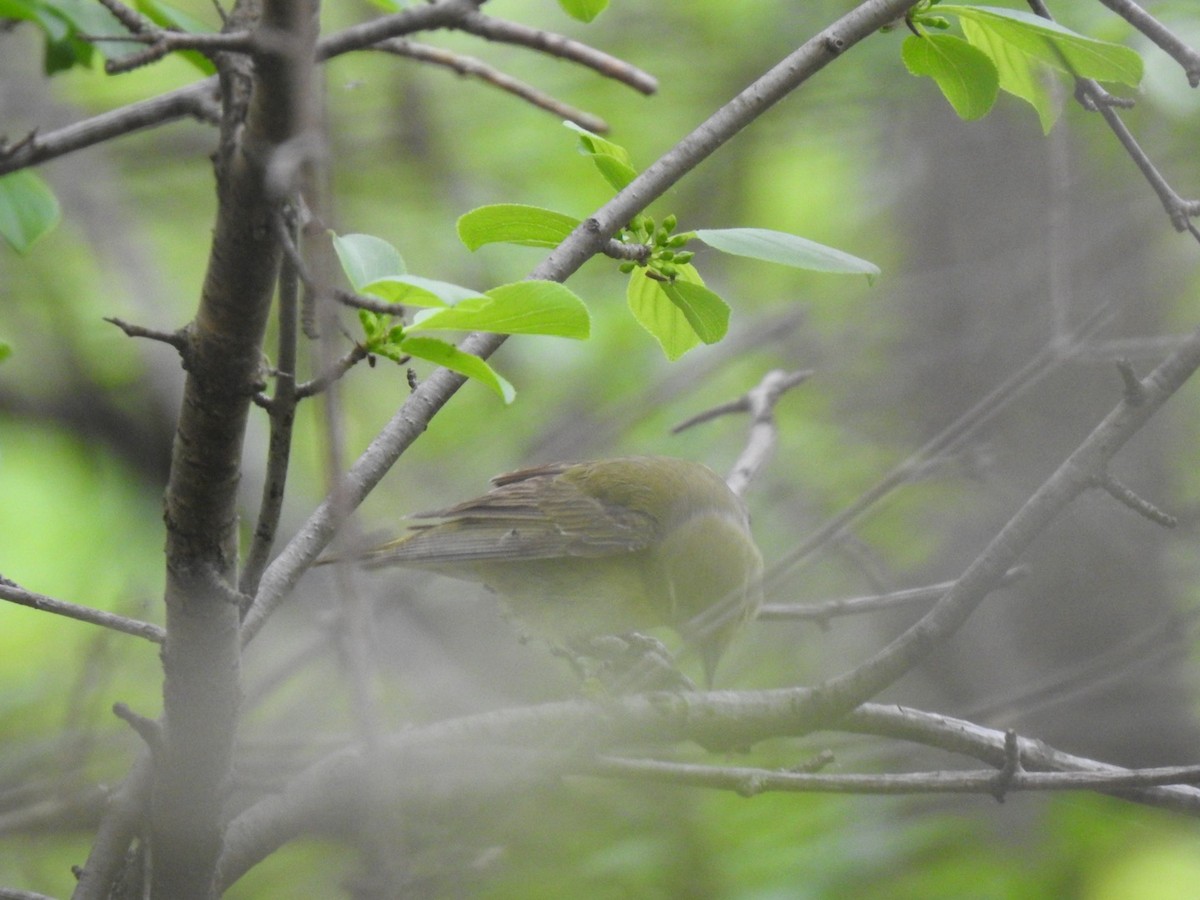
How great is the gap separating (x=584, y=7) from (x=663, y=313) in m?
0.63

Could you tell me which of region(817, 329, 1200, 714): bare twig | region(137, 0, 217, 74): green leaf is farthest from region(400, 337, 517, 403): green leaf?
region(817, 329, 1200, 714): bare twig

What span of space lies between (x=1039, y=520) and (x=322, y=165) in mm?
1568

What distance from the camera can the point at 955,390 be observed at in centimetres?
695

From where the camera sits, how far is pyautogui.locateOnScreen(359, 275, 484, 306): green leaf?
1492 mm

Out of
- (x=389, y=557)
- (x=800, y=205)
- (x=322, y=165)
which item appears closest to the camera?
(x=322, y=165)

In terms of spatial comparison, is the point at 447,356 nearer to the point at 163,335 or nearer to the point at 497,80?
the point at 163,335

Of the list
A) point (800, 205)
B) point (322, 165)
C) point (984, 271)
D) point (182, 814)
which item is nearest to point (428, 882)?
point (182, 814)

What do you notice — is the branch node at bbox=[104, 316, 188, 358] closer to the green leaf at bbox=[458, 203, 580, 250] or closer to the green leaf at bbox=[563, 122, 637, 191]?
the green leaf at bbox=[458, 203, 580, 250]

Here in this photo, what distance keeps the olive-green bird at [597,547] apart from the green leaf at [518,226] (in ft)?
8.05

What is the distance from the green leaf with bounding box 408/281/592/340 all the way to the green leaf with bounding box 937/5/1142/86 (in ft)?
3.06

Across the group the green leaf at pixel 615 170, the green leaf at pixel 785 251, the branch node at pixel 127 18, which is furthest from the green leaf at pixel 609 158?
the branch node at pixel 127 18

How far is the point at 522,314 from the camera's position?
1.65 meters

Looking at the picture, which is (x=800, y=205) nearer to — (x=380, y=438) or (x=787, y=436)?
(x=787, y=436)

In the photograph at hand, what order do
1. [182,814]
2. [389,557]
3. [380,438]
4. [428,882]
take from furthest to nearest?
[389,557] < [428,882] < [380,438] < [182,814]
